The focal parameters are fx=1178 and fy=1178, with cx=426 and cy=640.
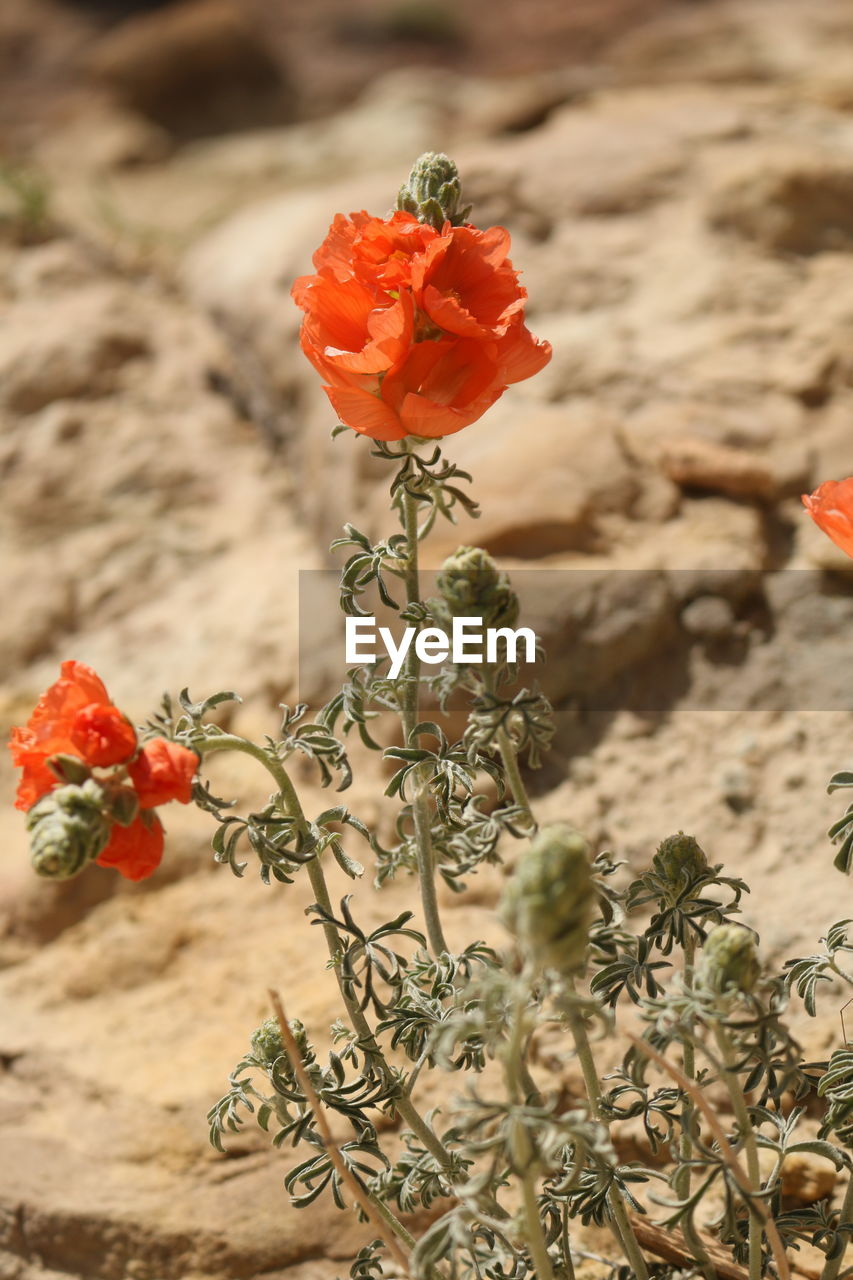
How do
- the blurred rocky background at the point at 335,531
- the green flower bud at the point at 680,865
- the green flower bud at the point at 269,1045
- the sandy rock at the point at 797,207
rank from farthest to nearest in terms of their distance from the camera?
the sandy rock at the point at 797,207, the blurred rocky background at the point at 335,531, the green flower bud at the point at 269,1045, the green flower bud at the point at 680,865

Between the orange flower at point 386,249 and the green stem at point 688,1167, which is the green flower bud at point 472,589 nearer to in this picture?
the orange flower at point 386,249

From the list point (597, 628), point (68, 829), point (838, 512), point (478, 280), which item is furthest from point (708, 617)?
point (68, 829)

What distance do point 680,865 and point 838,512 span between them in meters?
0.43

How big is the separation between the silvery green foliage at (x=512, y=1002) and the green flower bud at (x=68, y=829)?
14cm

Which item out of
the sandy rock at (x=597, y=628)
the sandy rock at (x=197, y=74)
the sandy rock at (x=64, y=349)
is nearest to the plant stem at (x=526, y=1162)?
the sandy rock at (x=597, y=628)

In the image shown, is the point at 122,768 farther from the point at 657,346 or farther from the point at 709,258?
the point at 709,258

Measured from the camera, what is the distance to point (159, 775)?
1162mm

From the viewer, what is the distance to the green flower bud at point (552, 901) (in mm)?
989

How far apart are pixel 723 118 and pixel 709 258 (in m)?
0.75

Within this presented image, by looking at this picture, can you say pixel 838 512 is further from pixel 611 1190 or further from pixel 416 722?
pixel 611 1190

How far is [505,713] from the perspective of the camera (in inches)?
46.9

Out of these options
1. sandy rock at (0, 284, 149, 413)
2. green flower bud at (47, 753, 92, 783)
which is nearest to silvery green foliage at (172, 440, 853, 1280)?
green flower bud at (47, 753, 92, 783)

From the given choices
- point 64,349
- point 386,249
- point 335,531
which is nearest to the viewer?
point 386,249

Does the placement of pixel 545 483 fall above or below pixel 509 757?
above
